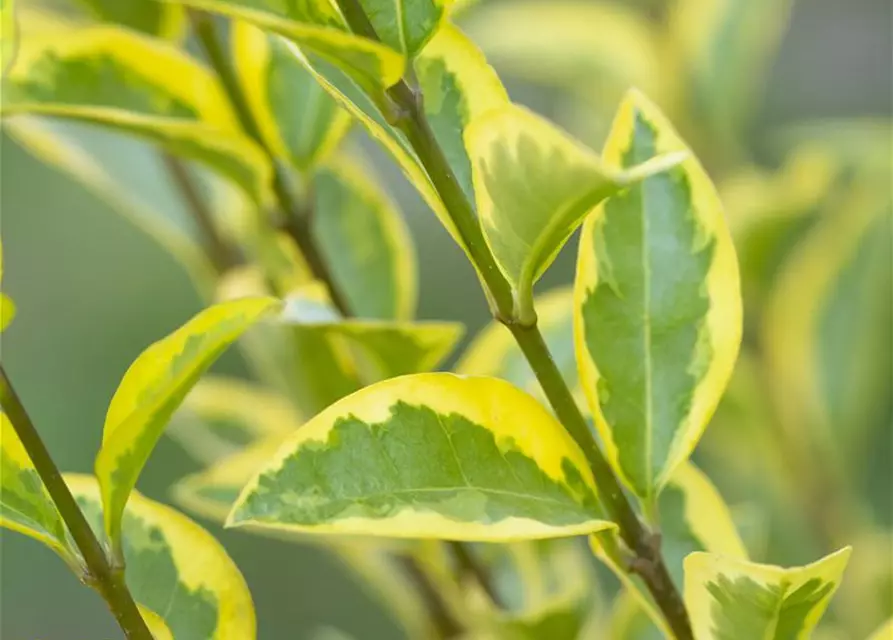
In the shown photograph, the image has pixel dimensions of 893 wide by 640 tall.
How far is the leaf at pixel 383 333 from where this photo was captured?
439mm

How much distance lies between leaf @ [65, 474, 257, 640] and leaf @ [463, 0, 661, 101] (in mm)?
618

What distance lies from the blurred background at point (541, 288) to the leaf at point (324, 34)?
0.43 metres

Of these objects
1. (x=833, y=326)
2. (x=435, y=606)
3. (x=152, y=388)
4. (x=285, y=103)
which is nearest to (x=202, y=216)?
(x=285, y=103)

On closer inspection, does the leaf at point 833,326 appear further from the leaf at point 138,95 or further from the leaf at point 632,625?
the leaf at point 138,95

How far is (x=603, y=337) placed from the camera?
15.4 inches

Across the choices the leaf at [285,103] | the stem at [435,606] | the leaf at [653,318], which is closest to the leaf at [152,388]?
the leaf at [653,318]

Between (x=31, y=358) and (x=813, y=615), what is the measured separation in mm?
1533

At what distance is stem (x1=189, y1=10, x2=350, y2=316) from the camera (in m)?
0.54

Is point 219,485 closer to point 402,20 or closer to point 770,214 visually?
point 402,20

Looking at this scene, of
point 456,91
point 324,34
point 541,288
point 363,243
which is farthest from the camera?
point 541,288

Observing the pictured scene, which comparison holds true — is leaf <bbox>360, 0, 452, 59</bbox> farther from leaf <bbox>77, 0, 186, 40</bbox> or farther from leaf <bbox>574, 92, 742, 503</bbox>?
leaf <bbox>77, 0, 186, 40</bbox>

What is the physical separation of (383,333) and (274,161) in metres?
0.13

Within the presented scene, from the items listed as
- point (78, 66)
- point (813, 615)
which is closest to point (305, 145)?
point (78, 66)

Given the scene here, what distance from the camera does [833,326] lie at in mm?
875
